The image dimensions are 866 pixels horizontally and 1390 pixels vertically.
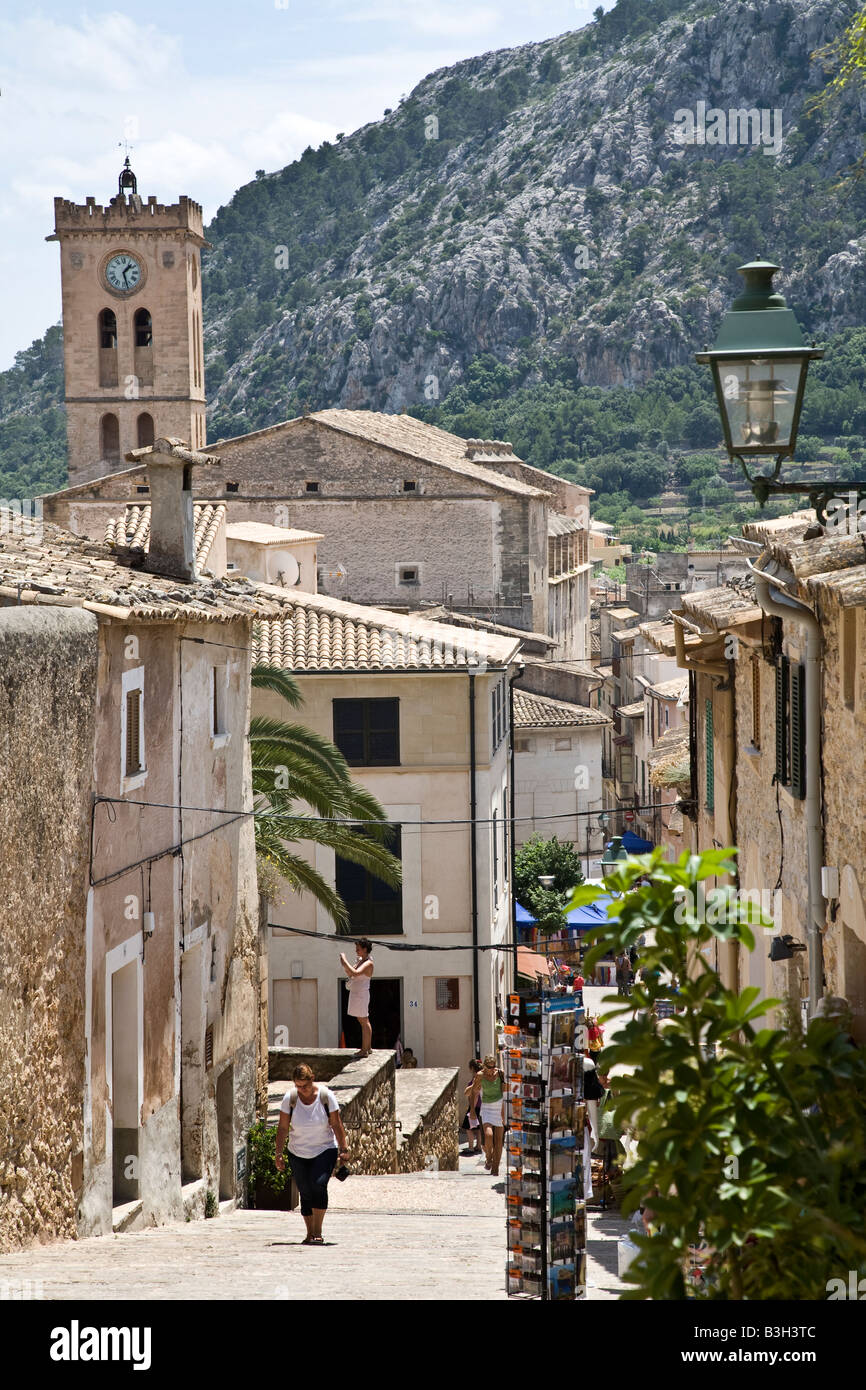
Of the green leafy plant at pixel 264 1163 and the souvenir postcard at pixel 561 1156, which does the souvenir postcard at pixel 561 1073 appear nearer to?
the souvenir postcard at pixel 561 1156

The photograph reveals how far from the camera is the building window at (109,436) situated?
65.4m

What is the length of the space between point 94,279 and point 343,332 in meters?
85.1

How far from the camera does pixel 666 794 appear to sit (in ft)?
145

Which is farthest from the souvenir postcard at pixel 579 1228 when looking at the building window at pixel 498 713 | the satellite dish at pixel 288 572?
the satellite dish at pixel 288 572

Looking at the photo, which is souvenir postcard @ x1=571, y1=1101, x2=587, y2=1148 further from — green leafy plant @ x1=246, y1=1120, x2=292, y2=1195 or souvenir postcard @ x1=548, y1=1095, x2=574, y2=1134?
green leafy plant @ x1=246, y1=1120, x2=292, y2=1195

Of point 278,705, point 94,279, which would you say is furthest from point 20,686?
point 94,279

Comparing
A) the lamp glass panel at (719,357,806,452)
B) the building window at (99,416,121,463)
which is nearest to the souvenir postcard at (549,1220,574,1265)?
the lamp glass panel at (719,357,806,452)

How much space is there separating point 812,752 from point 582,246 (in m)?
142

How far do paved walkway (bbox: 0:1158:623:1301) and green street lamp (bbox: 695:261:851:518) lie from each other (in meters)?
3.90

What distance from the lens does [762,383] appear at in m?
6.43

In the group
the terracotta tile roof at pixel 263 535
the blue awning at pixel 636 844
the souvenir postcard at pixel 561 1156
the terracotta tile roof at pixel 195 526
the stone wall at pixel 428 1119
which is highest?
the terracotta tile roof at pixel 263 535

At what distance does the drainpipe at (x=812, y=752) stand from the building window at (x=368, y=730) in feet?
54.3

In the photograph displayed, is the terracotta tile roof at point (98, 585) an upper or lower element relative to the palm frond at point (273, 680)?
upper
